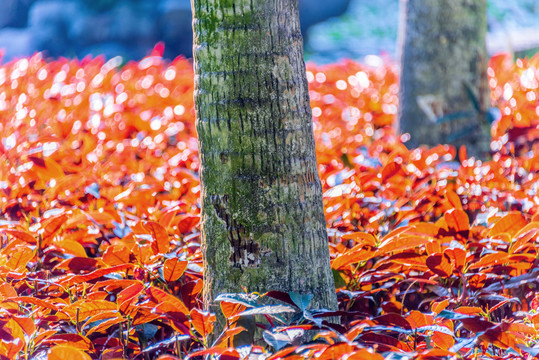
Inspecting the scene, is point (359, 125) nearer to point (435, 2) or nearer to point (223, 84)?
point (435, 2)

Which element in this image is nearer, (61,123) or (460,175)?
(460,175)

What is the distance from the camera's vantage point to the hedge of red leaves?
1.69 metres

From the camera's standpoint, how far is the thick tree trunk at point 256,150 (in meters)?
1.82

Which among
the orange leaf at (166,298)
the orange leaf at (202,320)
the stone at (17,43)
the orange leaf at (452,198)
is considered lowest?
the orange leaf at (202,320)

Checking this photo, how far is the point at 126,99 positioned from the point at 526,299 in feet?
11.9

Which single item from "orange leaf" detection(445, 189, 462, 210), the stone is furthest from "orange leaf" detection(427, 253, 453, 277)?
the stone

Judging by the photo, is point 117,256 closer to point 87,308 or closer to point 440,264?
point 87,308

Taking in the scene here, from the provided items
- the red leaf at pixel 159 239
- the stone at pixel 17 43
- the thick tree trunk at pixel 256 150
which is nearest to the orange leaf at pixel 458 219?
the thick tree trunk at pixel 256 150

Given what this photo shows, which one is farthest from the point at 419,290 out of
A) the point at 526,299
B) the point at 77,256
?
the point at 77,256

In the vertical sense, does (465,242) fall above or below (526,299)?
above

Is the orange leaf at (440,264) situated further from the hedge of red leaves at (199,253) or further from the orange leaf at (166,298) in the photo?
the orange leaf at (166,298)

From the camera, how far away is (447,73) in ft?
14.6

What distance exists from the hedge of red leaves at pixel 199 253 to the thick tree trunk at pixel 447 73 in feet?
0.80

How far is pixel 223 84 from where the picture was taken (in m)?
1.83
